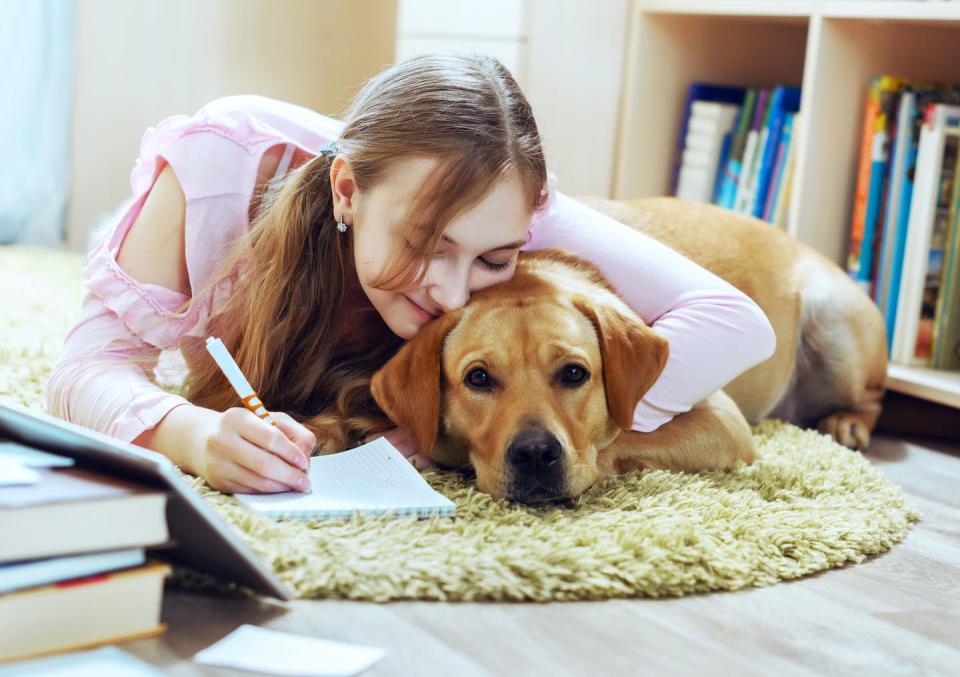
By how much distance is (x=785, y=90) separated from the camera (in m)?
3.42

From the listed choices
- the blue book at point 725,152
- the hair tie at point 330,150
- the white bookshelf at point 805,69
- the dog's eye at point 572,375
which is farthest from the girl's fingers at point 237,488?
the blue book at point 725,152

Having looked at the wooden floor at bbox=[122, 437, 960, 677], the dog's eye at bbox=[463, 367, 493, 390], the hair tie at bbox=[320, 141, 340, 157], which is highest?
→ the hair tie at bbox=[320, 141, 340, 157]

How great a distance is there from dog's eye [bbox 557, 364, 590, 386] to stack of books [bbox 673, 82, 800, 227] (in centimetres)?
175

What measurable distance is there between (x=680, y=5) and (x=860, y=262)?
92 cm

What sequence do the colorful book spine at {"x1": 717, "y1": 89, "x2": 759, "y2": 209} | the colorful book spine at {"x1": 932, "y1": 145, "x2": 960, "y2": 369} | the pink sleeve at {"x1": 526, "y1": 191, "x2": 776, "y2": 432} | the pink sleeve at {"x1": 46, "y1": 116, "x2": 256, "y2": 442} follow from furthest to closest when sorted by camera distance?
the colorful book spine at {"x1": 717, "y1": 89, "x2": 759, "y2": 209} < the colorful book spine at {"x1": 932, "y1": 145, "x2": 960, "y2": 369} < the pink sleeve at {"x1": 526, "y1": 191, "x2": 776, "y2": 432} < the pink sleeve at {"x1": 46, "y1": 116, "x2": 256, "y2": 442}

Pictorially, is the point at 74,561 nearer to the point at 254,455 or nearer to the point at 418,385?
the point at 254,455

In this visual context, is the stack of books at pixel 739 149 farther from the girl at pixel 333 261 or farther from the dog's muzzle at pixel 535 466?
the dog's muzzle at pixel 535 466

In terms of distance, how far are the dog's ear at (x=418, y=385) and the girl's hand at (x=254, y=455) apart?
0.75ft

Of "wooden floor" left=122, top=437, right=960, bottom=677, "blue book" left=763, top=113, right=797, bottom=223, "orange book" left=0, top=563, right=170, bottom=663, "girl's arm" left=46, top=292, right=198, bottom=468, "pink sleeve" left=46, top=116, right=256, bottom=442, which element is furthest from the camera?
"blue book" left=763, top=113, right=797, bottom=223

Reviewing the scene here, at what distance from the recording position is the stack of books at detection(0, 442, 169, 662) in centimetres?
114

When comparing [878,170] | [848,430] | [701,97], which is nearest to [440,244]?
[848,430]

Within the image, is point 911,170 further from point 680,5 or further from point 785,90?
point 680,5

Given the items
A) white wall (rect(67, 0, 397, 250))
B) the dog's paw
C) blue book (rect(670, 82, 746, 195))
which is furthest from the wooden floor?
white wall (rect(67, 0, 397, 250))

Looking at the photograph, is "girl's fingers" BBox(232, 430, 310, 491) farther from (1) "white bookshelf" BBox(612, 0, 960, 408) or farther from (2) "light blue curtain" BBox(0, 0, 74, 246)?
(2) "light blue curtain" BBox(0, 0, 74, 246)
